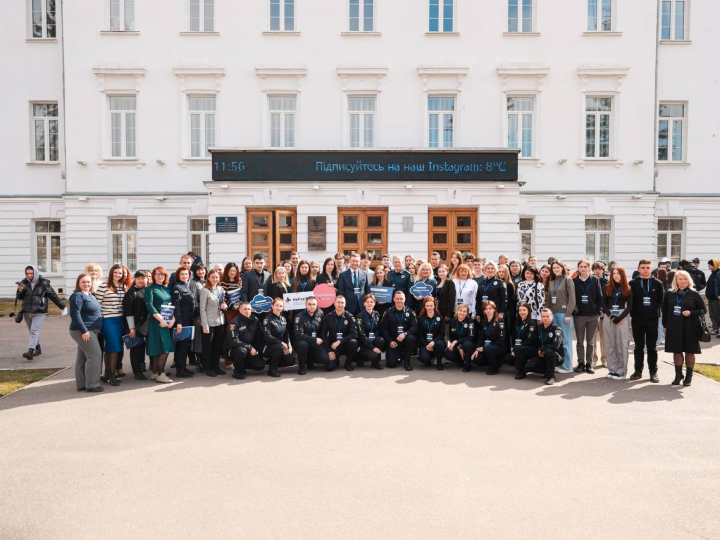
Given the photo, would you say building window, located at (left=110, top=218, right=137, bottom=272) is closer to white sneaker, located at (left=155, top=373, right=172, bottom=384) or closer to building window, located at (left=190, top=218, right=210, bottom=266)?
building window, located at (left=190, top=218, right=210, bottom=266)

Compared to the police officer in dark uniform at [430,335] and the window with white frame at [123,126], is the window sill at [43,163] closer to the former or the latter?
the window with white frame at [123,126]

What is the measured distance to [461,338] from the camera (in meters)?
10.5

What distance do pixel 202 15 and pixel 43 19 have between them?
720 cm

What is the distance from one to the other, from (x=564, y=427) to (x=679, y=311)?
13.5 feet

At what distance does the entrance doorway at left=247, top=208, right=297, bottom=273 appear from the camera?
19.1 metres

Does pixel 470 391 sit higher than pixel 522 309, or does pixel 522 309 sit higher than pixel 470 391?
pixel 522 309

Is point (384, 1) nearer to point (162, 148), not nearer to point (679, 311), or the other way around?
point (162, 148)

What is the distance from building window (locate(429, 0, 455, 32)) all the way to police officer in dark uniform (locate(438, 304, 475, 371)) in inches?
613

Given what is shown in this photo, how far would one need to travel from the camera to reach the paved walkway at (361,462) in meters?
4.50

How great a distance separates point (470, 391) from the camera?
8727mm

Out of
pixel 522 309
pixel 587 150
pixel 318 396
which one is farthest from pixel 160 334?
pixel 587 150

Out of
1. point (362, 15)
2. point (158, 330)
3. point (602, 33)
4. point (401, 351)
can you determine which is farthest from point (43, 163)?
point (602, 33)

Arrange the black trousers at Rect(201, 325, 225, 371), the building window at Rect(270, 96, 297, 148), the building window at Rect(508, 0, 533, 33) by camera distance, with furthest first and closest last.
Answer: the building window at Rect(508, 0, 533, 33) → the building window at Rect(270, 96, 297, 148) → the black trousers at Rect(201, 325, 225, 371)

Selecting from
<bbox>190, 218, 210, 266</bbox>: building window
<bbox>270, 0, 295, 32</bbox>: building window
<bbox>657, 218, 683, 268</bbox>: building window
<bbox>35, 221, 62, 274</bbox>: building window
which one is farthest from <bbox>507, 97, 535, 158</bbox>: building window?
<bbox>35, 221, 62, 274</bbox>: building window
